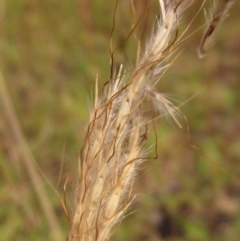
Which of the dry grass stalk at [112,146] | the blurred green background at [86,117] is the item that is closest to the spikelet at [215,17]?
the dry grass stalk at [112,146]

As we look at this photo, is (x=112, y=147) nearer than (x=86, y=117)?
Yes

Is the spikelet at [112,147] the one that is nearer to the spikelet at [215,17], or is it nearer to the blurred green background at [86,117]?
the spikelet at [215,17]

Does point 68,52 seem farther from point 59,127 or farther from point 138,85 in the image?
point 138,85

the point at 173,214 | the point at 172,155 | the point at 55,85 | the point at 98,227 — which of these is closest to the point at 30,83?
the point at 55,85

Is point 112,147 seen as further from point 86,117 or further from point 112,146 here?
point 86,117

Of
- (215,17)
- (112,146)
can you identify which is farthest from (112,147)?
(215,17)

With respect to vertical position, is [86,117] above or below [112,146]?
below
